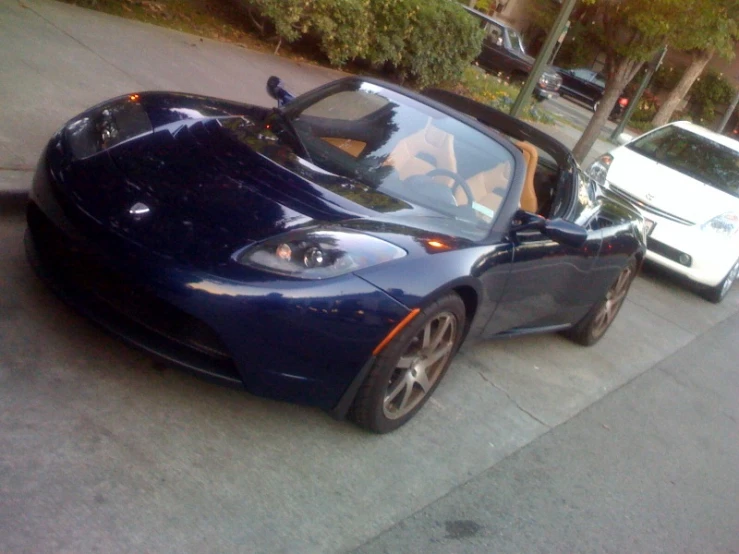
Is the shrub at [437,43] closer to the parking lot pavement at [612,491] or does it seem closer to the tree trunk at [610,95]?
the tree trunk at [610,95]

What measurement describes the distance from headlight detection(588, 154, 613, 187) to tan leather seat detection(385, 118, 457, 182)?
463 cm

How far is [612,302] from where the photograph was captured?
20.6 feet

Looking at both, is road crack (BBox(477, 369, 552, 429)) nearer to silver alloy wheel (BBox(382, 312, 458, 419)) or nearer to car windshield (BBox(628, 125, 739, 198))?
silver alloy wheel (BBox(382, 312, 458, 419))

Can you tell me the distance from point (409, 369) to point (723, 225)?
592cm

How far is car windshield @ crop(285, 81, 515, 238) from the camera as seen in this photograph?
4.21 metres

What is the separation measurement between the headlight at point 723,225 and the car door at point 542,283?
3.58 metres

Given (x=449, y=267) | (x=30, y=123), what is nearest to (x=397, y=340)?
(x=449, y=267)

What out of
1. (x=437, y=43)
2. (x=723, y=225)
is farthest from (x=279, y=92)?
(x=437, y=43)

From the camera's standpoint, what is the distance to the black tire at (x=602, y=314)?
5.98 metres

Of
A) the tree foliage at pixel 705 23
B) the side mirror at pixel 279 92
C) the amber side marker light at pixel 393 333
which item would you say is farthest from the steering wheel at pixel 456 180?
the tree foliage at pixel 705 23

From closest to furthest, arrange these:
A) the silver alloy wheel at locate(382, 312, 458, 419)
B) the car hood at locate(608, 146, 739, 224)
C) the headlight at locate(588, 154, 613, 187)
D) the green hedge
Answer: the silver alloy wheel at locate(382, 312, 458, 419) → the car hood at locate(608, 146, 739, 224) → the headlight at locate(588, 154, 613, 187) → the green hedge

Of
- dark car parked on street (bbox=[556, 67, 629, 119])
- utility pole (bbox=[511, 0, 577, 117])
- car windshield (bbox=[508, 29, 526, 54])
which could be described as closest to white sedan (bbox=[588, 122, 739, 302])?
utility pole (bbox=[511, 0, 577, 117])

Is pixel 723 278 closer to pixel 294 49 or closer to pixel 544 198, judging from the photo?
pixel 544 198

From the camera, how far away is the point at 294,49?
12.8m
